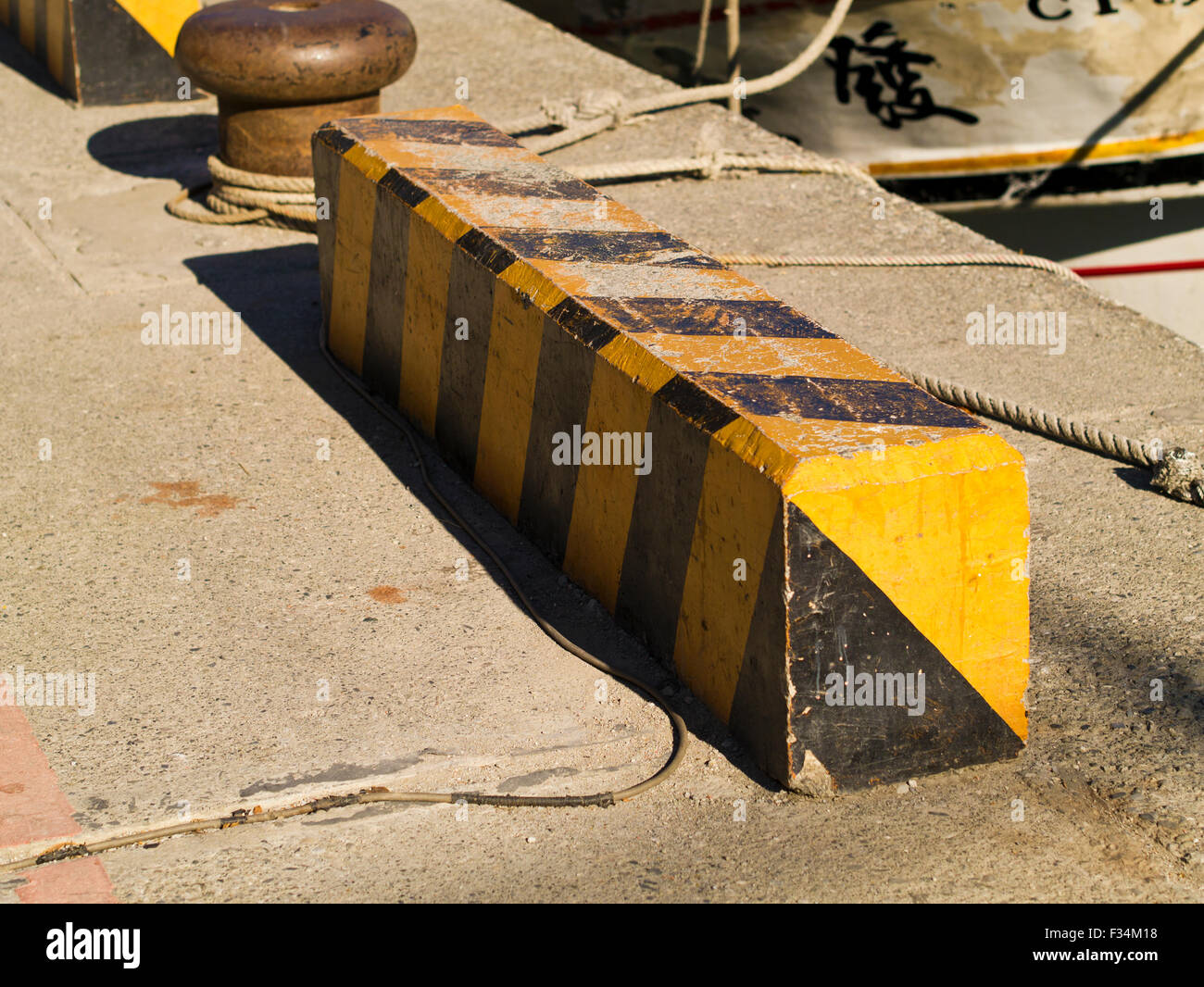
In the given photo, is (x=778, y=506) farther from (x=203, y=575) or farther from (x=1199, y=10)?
(x=1199, y=10)

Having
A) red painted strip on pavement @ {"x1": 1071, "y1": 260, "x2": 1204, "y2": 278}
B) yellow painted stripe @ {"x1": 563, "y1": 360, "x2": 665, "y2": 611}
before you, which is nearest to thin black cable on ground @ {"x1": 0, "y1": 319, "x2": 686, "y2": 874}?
yellow painted stripe @ {"x1": 563, "y1": 360, "x2": 665, "y2": 611}

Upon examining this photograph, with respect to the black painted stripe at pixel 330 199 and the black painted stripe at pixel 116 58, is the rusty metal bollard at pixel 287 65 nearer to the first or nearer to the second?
the black painted stripe at pixel 330 199

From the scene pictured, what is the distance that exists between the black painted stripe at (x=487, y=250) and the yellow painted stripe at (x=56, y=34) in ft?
15.1

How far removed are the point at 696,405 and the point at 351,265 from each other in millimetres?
2022

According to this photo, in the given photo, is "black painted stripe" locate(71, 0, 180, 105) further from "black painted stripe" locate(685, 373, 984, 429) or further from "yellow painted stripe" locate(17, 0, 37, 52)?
"black painted stripe" locate(685, 373, 984, 429)

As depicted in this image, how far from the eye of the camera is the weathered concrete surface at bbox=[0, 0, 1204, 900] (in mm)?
2512

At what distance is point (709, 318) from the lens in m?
3.13

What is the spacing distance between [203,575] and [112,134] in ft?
13.8

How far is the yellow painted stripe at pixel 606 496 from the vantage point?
9.62 feet

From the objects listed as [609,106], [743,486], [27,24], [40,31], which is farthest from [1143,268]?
[27,24]

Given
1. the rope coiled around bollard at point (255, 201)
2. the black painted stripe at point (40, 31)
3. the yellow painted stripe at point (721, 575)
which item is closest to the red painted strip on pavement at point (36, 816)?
the yellow painted stripe at point (721, 575)

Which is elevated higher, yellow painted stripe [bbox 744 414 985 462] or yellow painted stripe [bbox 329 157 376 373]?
yellow painted stripe [bbox 744 414 985 462]

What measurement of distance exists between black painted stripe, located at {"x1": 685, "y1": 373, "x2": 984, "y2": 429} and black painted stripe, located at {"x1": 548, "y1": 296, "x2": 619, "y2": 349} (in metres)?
0.31

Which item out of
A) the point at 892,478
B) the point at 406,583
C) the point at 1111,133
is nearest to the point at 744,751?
the point at 892,478
